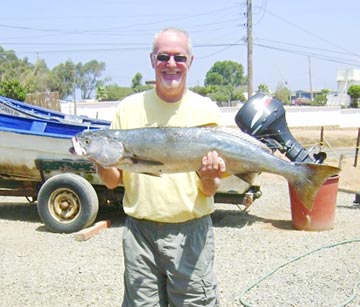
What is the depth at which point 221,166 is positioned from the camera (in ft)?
9.31

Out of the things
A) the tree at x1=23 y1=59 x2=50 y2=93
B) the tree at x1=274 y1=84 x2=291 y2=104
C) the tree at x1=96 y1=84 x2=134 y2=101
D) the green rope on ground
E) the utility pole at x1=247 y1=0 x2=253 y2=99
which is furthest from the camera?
the tree at x1=274 y1=84 x2=291 y2=104

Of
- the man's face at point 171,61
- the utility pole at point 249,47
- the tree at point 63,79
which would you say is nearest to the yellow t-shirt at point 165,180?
the man's face at point 171,61

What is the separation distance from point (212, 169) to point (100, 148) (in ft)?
1.90

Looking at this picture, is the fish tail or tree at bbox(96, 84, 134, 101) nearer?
the fish tail

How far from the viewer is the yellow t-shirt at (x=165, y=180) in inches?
116

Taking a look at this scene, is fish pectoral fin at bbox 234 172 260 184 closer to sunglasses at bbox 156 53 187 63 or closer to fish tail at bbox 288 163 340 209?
fish tail at bbox 288 163 340 209

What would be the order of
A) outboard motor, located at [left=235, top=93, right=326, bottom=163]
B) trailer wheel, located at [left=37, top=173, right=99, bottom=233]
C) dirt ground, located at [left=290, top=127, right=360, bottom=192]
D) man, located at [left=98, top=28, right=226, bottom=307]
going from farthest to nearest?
dirt ground, located at [left=290, top=127, right=360, bottom=192] → trailer wheel, located at [left=37, top=173, right=99, bottom=233] → outboard motor, located at [left=235, top=93, right=326, bottom=163] → man, located at [left=98, top=28, right=226, bottom=307]

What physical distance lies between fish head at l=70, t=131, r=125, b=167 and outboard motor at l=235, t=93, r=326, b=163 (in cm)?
495

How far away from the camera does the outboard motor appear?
7.70 metres

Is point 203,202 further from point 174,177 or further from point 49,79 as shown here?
point 49,79

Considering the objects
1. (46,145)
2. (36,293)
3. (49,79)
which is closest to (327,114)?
(46,145)

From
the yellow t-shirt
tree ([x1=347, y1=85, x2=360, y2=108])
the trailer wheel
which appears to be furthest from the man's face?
tree ([x1=347, y1=85, x2=360, y2=108])

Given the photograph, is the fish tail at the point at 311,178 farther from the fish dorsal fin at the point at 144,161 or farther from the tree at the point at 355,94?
the tree at the point at 355,94

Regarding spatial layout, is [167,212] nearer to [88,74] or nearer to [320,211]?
[320,211]
